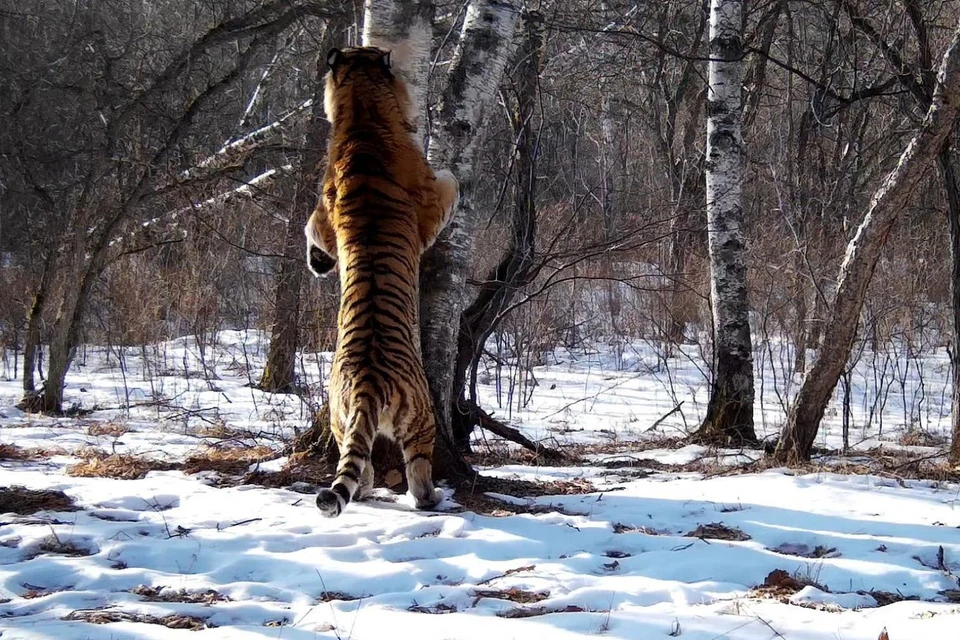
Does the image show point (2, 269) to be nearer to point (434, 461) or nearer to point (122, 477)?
point (122, 477)

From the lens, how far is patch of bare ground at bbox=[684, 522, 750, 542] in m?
4.32

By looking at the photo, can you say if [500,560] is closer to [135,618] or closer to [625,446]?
[135,618]

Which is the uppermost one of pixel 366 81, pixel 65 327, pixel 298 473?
pixel 366 81

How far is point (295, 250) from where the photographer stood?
364 inches

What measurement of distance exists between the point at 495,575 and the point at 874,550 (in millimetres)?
1839

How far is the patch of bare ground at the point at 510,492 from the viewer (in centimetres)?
485

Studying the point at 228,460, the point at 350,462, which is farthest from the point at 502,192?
the point at 350,462

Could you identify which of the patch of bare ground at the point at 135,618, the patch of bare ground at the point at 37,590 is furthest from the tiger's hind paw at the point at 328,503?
the patch of bare ground at the point at 37,590

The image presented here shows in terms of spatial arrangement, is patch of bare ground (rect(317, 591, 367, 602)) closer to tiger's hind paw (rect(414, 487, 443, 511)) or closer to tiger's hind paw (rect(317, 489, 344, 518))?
tiger's hind paw (rect(317, 489, 344, 518))

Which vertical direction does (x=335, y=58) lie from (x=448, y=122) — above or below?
above

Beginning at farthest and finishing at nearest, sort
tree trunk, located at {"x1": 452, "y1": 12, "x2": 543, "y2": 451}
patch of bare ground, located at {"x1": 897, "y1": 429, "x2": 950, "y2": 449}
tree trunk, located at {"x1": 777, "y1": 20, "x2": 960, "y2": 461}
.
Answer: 1. patch of bare ground, located at {"x1": 897, "y1": 429, "x2": 950, "y2": 449}
2. tree trunk, located at {"x1": 452, "y1": 12, "x2": 543, "y2": 451}
3. tree trunk, located at {"x1": 777, "y1": 20, "x2": 960, "y2": 461}

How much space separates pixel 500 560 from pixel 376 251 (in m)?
1.84

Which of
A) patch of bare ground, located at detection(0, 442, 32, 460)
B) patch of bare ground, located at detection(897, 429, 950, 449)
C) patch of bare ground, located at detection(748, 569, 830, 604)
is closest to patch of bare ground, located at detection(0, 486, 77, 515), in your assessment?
patch of bare ground, located at detection(0, 442, 32, 460)

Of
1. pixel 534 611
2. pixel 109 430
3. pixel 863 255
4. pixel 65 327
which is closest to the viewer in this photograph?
pixel 534 611
